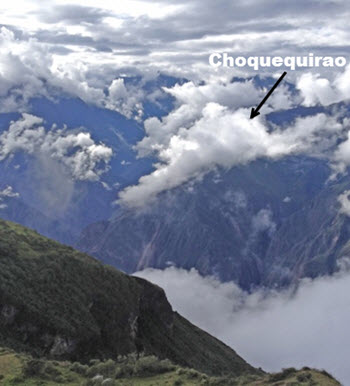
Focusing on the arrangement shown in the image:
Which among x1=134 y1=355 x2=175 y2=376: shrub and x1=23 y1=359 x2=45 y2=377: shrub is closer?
x1=23 y1=359 x2=45 y2=377: shrub

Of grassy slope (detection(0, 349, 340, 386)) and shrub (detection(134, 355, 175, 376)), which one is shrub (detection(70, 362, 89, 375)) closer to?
grassy slope (detection(0, 349, 340, 386))

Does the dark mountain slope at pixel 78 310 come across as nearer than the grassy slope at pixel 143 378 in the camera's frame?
No

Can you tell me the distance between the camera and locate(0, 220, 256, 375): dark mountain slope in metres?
117

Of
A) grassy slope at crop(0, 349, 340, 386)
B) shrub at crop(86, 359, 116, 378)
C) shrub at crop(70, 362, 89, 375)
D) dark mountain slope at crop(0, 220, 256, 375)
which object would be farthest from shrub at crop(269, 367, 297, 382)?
dark mountain slope at crop(0, 220, 256, 375)

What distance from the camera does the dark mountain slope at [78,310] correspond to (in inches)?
4594

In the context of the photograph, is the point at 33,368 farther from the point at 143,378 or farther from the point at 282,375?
the point at 282,375

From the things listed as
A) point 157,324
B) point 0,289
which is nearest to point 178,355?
point 157,324

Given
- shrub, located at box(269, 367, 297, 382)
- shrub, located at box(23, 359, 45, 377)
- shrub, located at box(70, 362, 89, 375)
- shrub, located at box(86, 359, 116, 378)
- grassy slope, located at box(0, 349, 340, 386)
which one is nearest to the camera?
grassy slope, located at box(0, 349, 340, 386)

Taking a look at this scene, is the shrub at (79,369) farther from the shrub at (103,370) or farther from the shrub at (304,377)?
the shrub at (304,377)

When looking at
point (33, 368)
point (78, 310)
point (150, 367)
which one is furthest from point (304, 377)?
point (78, 310)

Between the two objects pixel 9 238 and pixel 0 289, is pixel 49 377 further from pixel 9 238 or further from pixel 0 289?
pixel 9 238

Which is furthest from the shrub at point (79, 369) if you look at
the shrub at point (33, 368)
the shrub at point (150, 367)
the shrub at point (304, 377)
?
the shrub at point (304, 377)

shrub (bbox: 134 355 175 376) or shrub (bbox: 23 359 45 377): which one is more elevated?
shrub (bbox: 134 355 175 376)

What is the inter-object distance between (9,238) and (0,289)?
114 feet
